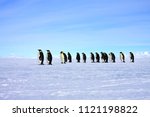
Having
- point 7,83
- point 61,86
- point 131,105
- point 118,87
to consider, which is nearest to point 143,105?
point 131,105

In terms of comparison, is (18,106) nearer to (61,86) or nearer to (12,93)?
(12,93)

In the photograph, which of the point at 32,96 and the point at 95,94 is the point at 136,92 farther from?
the point at 32,96

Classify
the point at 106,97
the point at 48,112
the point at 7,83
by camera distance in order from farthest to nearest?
the point at 7,83 < the point at 106,97 < the point at 48,112

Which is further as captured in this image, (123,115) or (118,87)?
(118,87)

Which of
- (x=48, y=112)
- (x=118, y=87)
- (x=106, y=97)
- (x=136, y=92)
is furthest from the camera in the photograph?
(x=118, y=87)

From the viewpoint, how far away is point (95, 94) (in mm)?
7125

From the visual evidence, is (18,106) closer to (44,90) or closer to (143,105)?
(44,90)

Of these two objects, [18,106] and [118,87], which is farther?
[118,87]

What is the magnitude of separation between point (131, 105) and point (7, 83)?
3.69 m

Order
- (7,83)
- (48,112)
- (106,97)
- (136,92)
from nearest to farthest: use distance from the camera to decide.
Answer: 1. (48,112)
2. (106,97)
3. (136,92)
4. (7,83)

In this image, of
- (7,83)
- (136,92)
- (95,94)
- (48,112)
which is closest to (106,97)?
(95,94)

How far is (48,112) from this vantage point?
235 inches

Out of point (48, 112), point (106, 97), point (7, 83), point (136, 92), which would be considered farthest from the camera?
point (7, 83)

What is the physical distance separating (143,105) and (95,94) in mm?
1230
